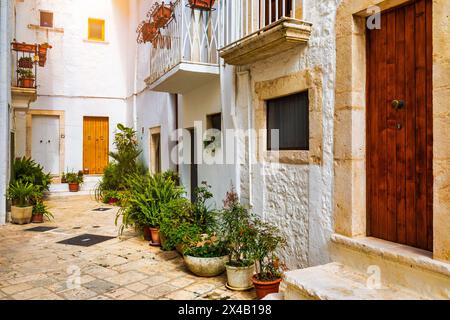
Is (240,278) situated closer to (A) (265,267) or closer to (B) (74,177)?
(A) (265,267)

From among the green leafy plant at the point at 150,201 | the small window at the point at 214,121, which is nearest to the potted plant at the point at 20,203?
the green leafy plant at the point at 150,201

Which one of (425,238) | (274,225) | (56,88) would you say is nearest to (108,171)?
(56,88)

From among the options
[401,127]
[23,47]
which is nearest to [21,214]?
[23,47]

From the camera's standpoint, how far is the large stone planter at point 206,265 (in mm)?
4613

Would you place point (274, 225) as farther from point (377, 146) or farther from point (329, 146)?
point (377, 146)

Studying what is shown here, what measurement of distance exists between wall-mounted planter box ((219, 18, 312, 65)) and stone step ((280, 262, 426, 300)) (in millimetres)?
2459

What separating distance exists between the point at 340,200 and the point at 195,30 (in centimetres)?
447

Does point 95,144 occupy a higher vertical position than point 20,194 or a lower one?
higher

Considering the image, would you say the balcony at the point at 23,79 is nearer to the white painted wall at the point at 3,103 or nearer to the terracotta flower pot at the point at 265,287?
the white painted wall at the point at 3,103

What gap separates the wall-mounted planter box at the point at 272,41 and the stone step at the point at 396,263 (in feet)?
7.17

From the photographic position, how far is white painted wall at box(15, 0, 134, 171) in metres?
13.3

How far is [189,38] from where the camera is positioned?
6.71 meters

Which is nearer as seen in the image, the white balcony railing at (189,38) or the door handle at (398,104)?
the door handle at (398,104)

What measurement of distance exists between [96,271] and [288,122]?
127 inches
